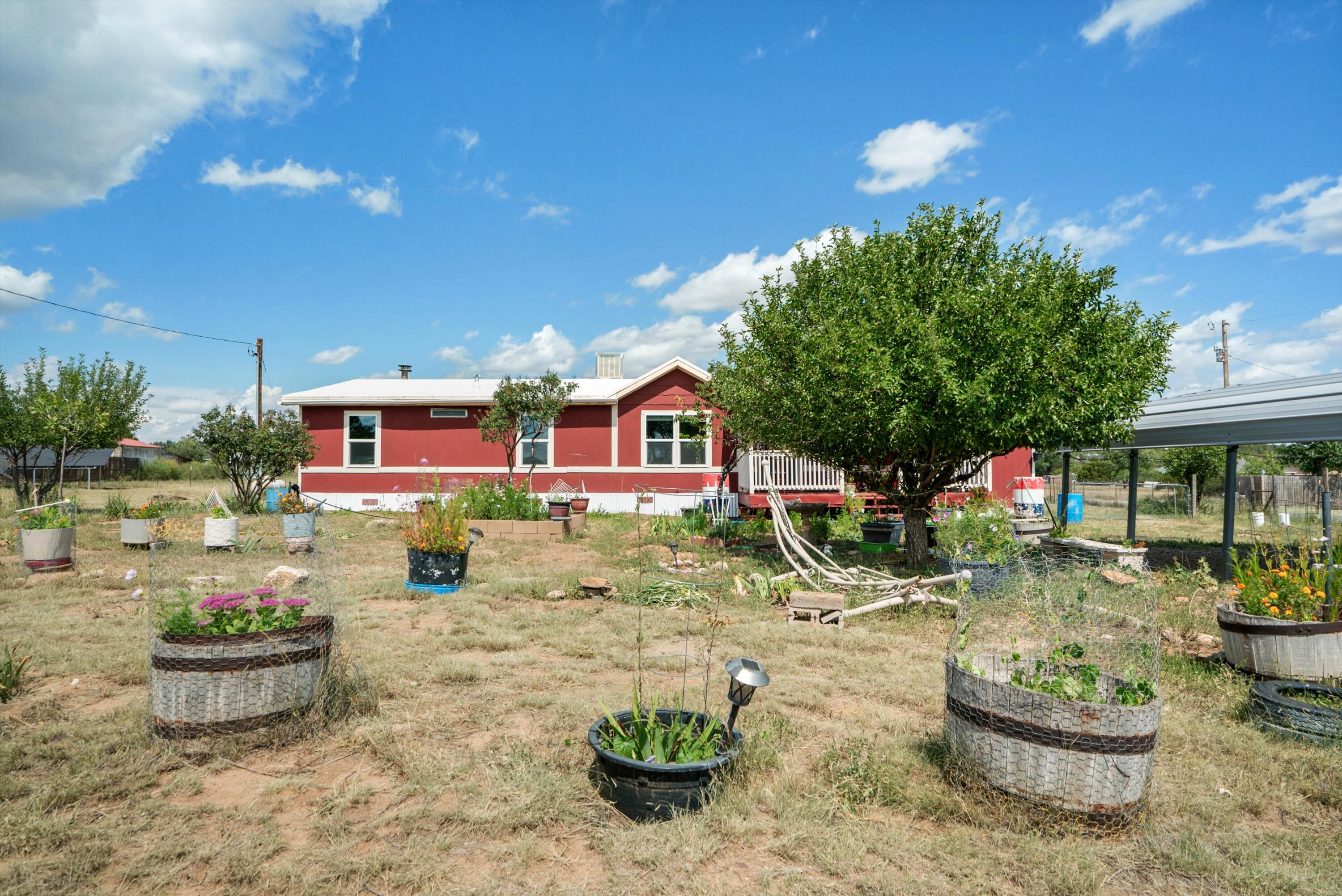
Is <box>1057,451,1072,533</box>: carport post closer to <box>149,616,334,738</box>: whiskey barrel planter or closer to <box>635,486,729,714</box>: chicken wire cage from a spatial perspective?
<box>635,486,729,714</box>: chicken wire cage

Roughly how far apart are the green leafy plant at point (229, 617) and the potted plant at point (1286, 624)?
6.37m

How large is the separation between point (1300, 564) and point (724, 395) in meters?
8.31

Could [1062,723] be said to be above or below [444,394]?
below

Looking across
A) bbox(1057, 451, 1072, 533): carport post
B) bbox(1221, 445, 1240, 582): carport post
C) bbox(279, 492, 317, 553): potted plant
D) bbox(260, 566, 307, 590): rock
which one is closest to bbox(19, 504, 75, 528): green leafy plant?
bbox(279, 492, 317, 553): potted plant

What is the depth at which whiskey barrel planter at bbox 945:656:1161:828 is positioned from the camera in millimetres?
3102

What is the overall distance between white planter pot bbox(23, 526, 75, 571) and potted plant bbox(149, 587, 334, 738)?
23.9 feet

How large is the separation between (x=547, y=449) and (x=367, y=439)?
4775 millimetres

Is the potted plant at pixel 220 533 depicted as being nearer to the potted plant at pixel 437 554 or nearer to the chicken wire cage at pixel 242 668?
the potted plant at pixel 437 554

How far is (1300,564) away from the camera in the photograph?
18.4ft

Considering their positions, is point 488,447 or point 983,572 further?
point 488,447

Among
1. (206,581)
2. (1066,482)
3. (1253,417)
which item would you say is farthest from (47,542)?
(1066,482)

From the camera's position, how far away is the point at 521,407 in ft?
53.5

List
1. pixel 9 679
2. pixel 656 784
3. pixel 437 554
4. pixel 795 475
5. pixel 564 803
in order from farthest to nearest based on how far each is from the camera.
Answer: pixel 795 475
pixel 437 554
pixel 9 679
pixel 564 803
pixel 656 784

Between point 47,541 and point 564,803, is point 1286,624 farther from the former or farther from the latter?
point 47,541
